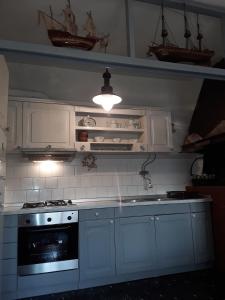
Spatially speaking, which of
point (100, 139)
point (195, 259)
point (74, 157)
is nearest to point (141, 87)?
point (100, 139)

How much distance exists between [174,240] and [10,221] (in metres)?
1.85

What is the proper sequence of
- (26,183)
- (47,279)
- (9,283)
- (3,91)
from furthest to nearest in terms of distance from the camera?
(26,183)
(47,279)
(9,283)
(3,91)

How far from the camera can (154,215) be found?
2.96 metres

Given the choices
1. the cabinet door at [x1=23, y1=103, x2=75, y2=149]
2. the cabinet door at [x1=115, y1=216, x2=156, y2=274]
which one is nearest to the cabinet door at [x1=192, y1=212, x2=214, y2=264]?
the cabinet door at [x1=115, y1=216, x2=156, y2=274]

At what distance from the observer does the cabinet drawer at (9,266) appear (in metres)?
2.41

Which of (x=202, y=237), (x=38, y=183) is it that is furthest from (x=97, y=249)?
(x=202, y=237)

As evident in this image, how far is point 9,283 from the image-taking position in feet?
7.96

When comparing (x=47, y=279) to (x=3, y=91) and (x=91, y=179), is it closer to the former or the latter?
(x=91, y=179)

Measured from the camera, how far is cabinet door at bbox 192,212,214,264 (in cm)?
307

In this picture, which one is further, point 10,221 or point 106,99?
point 106,99

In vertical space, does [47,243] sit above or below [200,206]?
below

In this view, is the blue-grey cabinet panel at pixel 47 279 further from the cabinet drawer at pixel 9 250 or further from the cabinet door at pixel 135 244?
the cabinet door at pixel 135 244

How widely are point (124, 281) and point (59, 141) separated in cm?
178

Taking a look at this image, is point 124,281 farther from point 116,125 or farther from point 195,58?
point 195,58
